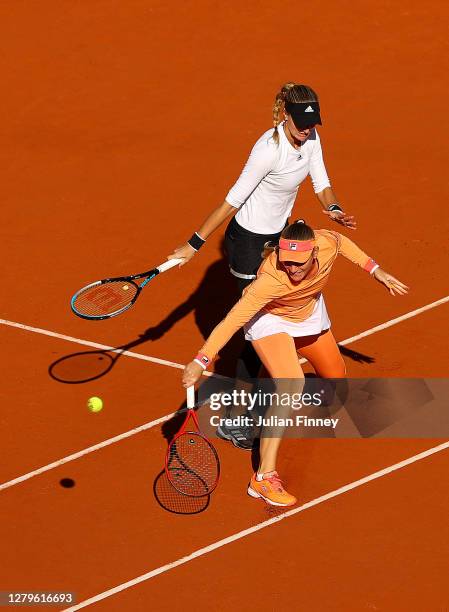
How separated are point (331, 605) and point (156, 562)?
1533 millimetres

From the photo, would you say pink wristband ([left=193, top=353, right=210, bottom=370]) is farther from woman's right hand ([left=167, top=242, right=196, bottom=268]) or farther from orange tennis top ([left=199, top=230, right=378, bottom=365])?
woman's right hand ([left=167, top=242, right=196, bottom=268])

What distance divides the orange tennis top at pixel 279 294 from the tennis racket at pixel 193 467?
1121 millimetres

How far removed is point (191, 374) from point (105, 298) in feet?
7.18

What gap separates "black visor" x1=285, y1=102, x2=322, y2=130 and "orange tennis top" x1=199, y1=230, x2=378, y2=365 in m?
0.98

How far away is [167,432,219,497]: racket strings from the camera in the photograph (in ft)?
35.0

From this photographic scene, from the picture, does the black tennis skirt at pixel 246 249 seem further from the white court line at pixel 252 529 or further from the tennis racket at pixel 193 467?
the white court line at pixel 252 529

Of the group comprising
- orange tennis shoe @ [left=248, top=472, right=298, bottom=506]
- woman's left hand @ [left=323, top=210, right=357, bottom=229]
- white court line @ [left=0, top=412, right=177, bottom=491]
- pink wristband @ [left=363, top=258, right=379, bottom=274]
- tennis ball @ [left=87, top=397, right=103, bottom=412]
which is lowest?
white court line @ [left=0, top=412, right=177, bottom=491]

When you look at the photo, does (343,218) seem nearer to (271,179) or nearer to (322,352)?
(271,179)

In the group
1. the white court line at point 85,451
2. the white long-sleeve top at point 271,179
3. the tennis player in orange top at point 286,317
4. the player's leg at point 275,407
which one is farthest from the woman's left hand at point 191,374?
the white court line at point 85,451

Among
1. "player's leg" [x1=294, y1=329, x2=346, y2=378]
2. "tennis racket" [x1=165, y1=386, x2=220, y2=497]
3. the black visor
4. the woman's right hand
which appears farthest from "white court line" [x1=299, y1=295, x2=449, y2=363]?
the black visor

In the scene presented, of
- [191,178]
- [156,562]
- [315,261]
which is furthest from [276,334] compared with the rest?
[191,178]

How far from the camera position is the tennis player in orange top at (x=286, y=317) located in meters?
9.73

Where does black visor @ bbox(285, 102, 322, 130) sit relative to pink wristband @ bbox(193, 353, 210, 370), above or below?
above

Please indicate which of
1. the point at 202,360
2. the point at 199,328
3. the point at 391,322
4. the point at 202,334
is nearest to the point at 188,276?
the point at 199,328
